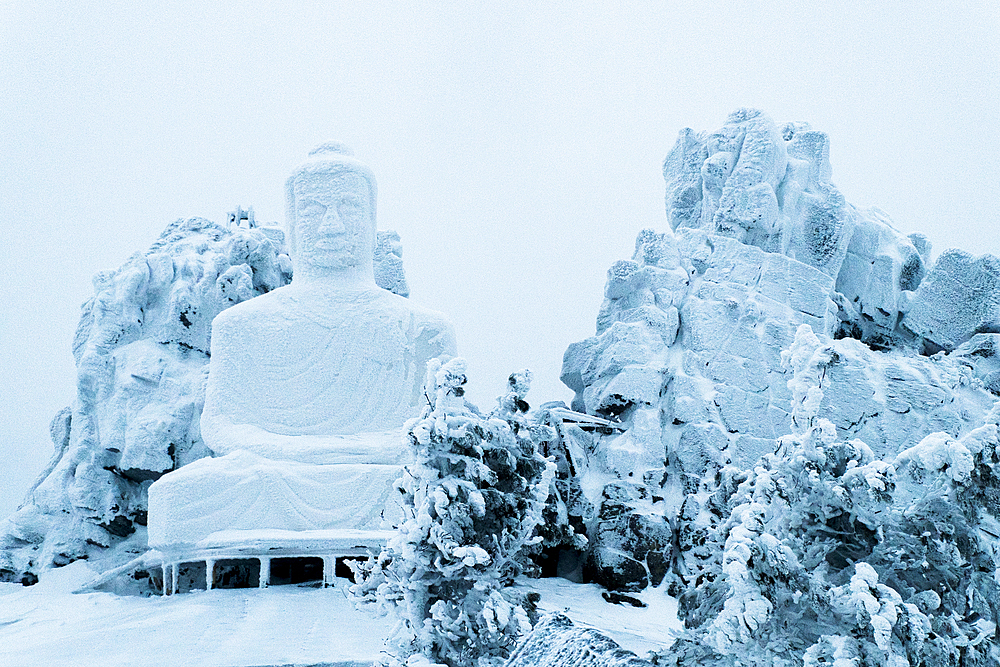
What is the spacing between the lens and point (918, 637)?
8.13ft

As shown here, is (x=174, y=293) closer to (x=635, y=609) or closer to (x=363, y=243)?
(x=363, y=243)

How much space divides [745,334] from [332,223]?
4050 millimetres

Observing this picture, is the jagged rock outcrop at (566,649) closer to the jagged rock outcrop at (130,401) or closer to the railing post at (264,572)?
the railing post at (264,572)

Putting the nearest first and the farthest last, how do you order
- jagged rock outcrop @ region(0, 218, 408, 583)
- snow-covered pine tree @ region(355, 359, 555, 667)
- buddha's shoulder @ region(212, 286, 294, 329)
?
1. snow-covered pine tree @ region(355, 359, 555, 667)
2. buddha's shoulder @ region(212, 286, 294, 329)
3. jagged rock outcrop @ region(0, 218, 408, 583)

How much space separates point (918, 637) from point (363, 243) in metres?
6.75

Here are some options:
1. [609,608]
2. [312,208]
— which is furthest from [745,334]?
[312,208]

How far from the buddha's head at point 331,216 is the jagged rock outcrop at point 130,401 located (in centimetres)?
160

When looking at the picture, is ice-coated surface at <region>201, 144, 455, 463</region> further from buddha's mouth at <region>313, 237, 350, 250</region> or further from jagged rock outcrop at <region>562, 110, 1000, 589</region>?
jagged rock outcrop at <region>562, 110, 1000, 589</region>

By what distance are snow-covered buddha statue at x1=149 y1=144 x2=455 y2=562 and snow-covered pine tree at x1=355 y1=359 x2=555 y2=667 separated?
345 cm

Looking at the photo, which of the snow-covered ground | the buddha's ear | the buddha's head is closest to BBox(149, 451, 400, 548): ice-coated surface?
the snow-covered ground

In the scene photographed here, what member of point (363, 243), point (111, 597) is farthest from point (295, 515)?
point (363, 243)

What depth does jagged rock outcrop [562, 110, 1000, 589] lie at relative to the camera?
8.46m

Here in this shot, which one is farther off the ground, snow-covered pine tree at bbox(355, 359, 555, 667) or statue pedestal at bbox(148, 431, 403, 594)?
snow-covered pine tree at bbox(355, 359, 555, 667)

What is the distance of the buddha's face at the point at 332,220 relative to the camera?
8.43 metres
